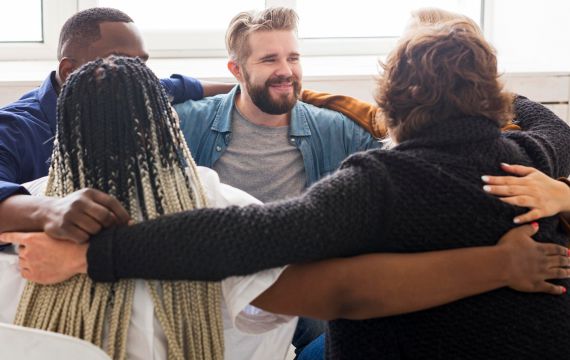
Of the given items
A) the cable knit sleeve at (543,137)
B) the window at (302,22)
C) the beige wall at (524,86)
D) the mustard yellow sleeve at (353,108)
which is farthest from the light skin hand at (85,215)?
the window at (302,22)

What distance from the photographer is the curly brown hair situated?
4.02 feet

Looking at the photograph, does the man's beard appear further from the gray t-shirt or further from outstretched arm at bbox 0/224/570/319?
outstretched arm at bbox 0/224/570/319

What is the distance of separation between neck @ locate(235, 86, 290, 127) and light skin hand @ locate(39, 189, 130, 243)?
108cm

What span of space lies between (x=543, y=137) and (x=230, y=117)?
960 mm

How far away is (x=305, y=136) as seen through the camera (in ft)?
6.99

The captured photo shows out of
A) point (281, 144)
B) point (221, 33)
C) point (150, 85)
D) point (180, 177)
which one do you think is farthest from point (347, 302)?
point (221, 33)

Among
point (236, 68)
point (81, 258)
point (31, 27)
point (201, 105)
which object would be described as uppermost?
point (31, 27)

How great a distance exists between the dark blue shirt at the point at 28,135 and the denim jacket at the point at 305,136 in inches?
16.6

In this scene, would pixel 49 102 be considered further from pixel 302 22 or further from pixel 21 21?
pixel 302 22

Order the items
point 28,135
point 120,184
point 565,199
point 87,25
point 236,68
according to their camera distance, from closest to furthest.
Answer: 1. point 120,184
2. point 565,199
3. point 28,135
4. point 87,25
5. point 236,68

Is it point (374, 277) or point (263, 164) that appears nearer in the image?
point (374, 277)

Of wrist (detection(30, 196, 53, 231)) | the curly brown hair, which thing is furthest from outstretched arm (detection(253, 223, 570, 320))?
wrist (detection(30, 196, 53, 231))

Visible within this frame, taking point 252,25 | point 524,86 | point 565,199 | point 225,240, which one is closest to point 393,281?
point 225,240

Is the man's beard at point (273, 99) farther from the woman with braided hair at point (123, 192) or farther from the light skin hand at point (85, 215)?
the light skin hand at point (85, 215)
